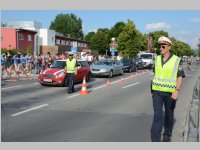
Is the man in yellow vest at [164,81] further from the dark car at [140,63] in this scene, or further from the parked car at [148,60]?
the parked car at [148,60]

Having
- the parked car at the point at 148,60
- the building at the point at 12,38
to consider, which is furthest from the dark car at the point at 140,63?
the building at the point at 12,38

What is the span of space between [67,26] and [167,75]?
122853 millimetres

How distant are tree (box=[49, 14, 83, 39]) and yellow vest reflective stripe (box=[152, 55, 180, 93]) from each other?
121554 millimetres

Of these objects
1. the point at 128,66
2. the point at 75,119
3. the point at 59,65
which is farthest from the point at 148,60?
the point at 75,119

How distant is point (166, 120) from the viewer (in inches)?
254

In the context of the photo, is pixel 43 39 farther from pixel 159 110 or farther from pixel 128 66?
pixel 159 110

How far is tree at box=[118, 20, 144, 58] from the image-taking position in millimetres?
57828

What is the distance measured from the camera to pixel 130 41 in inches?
2303

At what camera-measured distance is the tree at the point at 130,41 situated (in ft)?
190

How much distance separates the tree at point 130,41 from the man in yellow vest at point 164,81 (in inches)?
2032

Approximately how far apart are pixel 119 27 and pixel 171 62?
300 ft

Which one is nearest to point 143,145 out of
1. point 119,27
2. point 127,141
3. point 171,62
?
point 127,141

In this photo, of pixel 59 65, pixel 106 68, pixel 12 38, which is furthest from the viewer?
pixel 12 38

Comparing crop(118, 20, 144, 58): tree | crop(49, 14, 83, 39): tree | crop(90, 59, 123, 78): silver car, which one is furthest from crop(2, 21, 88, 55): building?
crop(90, 59, 123, 78): silver car
